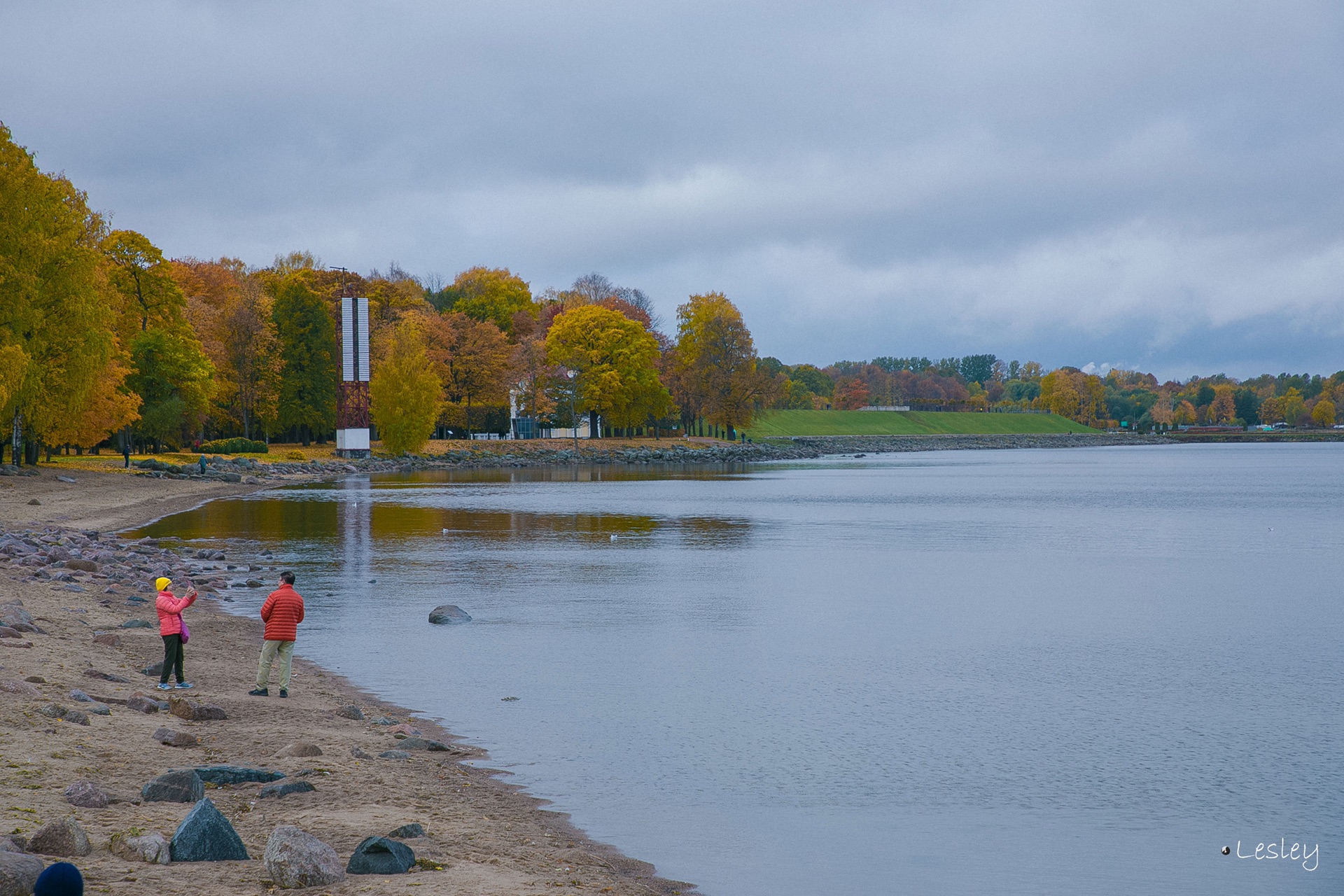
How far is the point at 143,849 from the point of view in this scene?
8.29m

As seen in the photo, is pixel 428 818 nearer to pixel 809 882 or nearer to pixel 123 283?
pixel 809 882

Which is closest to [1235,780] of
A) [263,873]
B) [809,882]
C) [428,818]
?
[809,882]

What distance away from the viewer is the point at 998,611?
77.7 ft

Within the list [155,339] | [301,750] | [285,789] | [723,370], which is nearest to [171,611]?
[301,750]

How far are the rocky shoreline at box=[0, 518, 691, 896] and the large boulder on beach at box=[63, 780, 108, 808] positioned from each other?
0.01 m

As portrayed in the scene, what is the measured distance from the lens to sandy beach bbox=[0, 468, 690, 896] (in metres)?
8.55

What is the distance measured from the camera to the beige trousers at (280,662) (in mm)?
14688

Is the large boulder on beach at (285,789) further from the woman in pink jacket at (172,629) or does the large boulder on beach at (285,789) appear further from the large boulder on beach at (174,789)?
the woman in pink jacket at (172,629)

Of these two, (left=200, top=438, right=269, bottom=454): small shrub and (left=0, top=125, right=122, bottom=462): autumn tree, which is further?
(left=200, top=438, right=269, bottom=454): small shrub

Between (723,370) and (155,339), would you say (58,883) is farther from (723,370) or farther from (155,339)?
(723,370)

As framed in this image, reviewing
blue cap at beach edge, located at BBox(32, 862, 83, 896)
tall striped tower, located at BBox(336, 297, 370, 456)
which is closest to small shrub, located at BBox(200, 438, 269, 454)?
tall striped tower, located at BBox(336, 297, 370, 456)

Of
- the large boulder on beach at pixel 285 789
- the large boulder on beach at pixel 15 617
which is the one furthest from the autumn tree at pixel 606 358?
the large boulder on beach at pixel 285 789

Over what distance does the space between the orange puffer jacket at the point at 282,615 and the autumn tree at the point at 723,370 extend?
104 metres

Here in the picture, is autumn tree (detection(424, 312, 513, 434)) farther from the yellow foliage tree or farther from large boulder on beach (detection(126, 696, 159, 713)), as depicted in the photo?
large boulder on beach (detection(126, 696, 159, 713))
